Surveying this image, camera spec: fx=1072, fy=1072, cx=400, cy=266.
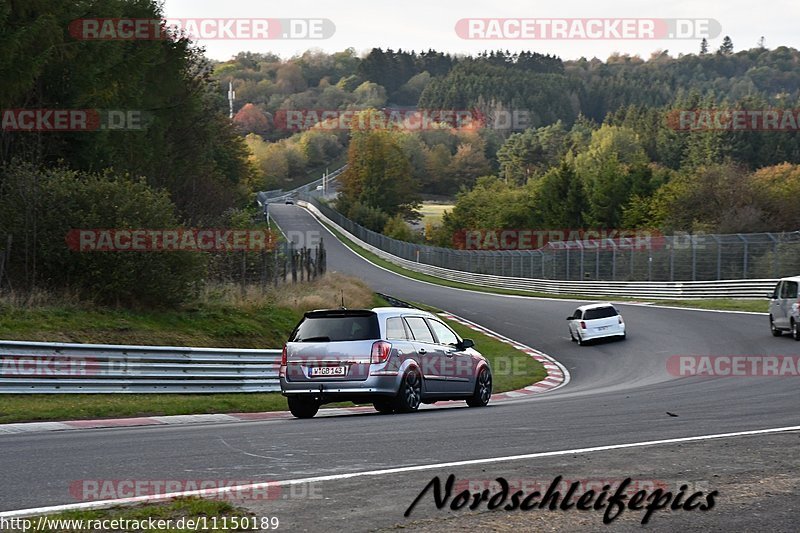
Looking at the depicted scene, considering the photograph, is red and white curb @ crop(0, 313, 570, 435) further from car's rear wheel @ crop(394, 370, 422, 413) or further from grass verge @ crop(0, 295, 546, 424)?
car's rear wheel @ crop(394, 370, 422, 413)

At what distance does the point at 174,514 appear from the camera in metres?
7.04

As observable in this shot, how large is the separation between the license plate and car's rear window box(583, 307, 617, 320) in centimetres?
2281

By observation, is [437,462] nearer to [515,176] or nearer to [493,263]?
[493,263]

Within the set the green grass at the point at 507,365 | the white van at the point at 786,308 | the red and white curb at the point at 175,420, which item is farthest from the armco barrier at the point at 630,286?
the red and white curb at the point at 175,420

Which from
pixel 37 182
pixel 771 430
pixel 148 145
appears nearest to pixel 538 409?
pixel 771 430

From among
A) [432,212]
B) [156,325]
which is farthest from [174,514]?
[432,212]

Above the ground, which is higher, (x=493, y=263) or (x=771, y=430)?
(x=771, y=430)

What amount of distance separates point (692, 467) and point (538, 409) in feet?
22.0

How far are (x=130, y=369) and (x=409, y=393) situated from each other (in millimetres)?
5763

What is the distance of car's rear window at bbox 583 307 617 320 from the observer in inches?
1468

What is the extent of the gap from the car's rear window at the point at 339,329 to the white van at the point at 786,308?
60.5 feet

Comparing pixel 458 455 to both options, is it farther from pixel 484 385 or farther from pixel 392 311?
pixel 484 385

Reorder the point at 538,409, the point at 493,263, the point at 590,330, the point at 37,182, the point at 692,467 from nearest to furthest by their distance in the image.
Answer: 1. the point at 692,467
2. the point at 538,409
3. the point at 37,182
4. the point at 590,330
5. the point at 493,263

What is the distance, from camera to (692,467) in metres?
9.00
